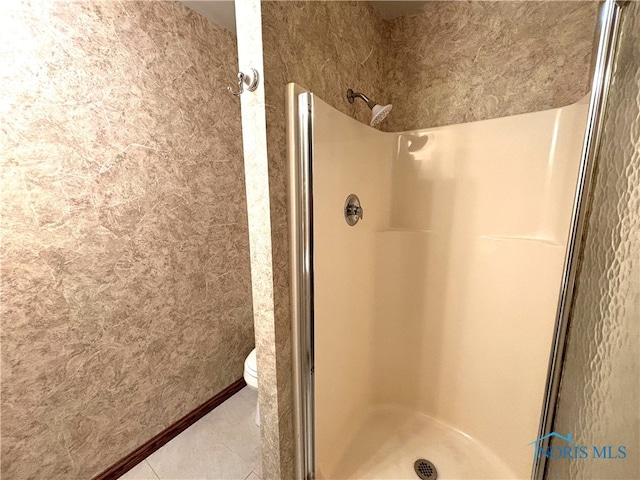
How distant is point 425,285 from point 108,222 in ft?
4.96

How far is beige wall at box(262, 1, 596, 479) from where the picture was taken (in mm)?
809

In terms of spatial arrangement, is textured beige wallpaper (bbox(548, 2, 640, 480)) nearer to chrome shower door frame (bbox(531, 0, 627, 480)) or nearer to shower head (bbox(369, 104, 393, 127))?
chrome shower door frame (bbox(531, 0, 627, 480))

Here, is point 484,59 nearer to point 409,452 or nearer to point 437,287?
point 437,287

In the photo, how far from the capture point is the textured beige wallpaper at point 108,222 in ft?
3.13

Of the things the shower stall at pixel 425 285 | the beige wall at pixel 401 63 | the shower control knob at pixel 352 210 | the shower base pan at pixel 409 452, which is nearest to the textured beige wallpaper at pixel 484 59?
the beige wall at pixel 401 63

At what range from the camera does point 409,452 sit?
46.9 inches

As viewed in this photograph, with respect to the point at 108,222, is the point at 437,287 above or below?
below

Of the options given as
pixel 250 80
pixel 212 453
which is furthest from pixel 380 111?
pixel 212 453

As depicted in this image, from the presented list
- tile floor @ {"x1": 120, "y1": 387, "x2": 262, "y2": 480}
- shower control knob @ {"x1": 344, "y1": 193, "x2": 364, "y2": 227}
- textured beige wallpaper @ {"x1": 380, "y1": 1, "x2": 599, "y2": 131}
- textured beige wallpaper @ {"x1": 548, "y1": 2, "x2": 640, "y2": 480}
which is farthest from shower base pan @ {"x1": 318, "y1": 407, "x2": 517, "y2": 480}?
textured beige wallpaper @ {"x1": 380, "y1": 1, "x2": 599, "y2": 131}

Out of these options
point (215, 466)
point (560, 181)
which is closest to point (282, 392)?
point (215, 466)

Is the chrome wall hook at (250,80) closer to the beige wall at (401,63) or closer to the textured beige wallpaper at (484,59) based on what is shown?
the beige wall at (401,63)

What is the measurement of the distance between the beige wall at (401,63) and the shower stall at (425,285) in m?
0.06

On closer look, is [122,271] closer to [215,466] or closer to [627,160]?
[215,466]

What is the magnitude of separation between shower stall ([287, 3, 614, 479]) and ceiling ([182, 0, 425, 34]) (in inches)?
24.4
